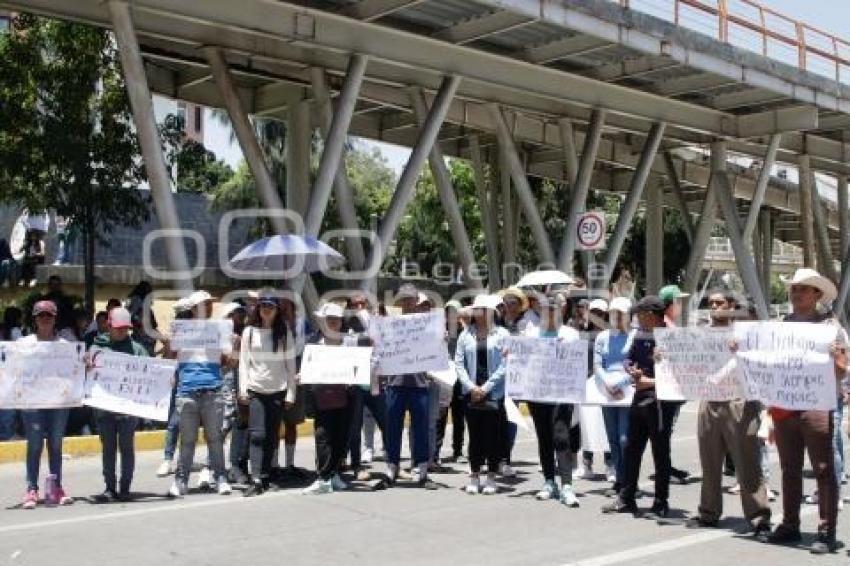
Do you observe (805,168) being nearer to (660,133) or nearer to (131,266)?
(660,133)

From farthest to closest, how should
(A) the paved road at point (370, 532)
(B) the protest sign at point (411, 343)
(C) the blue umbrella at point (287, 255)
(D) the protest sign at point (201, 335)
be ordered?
1. (C) the blue umbrella at point (287, 255)
2. (B) the protest sign at point (411, 343)
3. (D) the protest sign at point (201, 335)
4. (A) the paved road at point (370, 532)

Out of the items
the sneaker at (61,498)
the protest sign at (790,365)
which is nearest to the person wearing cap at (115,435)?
the sneaker at (61,498)

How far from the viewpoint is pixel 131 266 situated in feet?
102

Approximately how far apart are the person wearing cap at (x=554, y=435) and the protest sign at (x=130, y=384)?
325 centimetres

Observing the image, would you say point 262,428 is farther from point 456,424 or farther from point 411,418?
point 456,424

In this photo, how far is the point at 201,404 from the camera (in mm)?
9266

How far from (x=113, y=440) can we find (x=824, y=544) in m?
5.83

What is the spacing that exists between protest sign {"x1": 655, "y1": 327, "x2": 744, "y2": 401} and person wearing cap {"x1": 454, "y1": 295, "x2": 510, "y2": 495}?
1753mm

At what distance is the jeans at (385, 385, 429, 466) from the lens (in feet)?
32.3

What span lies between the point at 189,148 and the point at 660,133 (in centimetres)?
995

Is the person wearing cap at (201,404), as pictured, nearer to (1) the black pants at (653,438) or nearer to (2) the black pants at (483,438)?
(2) the black pants at (483,438)

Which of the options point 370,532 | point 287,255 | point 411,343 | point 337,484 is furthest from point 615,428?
point 287,255

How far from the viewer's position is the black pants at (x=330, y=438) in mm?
9367

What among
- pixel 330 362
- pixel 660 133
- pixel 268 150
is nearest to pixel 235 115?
pixel 330 362
